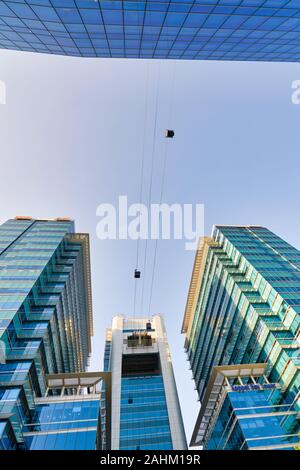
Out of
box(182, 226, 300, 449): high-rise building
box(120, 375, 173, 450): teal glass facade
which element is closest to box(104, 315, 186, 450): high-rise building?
box(120, 375, 173, 450): teal glass facade

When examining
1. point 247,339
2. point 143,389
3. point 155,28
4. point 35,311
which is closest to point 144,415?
point 143,389

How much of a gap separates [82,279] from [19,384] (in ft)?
162

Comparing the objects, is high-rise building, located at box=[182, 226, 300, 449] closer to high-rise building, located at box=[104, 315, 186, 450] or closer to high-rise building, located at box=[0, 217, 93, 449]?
high-rise building, located at box=[104, 315, 186, 450]

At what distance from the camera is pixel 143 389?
62.9 metres

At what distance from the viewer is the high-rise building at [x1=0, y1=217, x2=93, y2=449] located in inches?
1554

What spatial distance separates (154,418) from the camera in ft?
181

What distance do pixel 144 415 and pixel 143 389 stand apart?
7.05 metres

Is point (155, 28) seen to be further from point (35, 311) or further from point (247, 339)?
point (247, 339)

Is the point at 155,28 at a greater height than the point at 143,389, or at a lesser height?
greater

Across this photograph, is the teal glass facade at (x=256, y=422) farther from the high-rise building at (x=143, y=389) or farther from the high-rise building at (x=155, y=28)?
the high-rise building at (x=155, y=28)

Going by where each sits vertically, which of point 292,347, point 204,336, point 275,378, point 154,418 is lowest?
point 154,418

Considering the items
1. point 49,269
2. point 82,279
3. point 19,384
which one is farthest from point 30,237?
point 19,384

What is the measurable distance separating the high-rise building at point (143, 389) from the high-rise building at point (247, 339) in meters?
8.63
